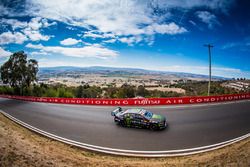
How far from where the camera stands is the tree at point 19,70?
202ft

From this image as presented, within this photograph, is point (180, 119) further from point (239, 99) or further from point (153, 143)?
point (239, 99)

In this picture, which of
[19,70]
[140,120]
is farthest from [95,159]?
[19,70]

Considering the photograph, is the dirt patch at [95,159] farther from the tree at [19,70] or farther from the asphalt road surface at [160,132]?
the tree at [19,70]

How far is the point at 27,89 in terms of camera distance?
221 feet

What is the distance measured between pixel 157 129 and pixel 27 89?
67.8 meters

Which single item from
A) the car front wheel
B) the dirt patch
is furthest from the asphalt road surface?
the dirt patch

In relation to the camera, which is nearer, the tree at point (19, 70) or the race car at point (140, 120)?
the race car at point (140, 120)

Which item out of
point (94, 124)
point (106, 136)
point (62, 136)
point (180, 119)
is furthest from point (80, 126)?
point (180, 119)

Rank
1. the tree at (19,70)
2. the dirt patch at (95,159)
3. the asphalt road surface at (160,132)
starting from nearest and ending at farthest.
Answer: the dirt patch at (95,159) < the asphalt road surface at (160,132) < the tree at (19,70)

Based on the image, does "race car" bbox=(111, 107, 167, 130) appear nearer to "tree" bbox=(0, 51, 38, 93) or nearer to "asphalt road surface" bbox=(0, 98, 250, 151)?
"asphalt road surface" bbox=(0, 98, 250, 151)

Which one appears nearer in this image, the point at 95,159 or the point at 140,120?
the point at 95,159

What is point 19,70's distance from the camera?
62.0 m

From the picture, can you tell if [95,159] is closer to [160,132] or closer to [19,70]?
[160,132]

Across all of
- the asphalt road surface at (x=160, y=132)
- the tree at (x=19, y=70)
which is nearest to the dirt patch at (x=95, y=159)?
the asphalt road surface at (x=160, y=132)
